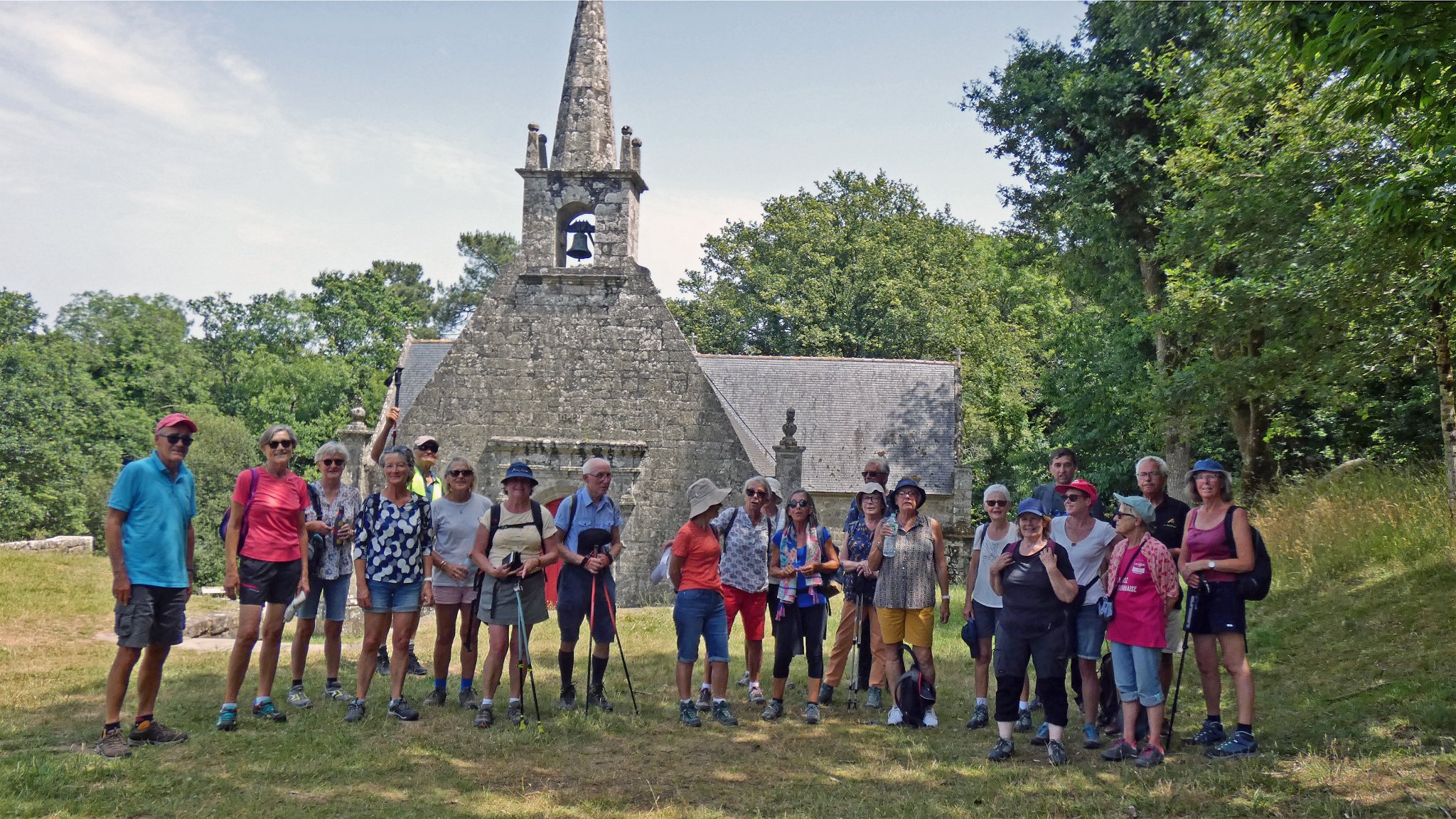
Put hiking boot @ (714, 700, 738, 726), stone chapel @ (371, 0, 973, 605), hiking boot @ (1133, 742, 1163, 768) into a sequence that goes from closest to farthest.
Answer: hiking boot @ (1133, 742, 1163, 768)
hiking boot @ (714, 700, 738, 726)
stone chapel @ (371, 0, 973, 605)

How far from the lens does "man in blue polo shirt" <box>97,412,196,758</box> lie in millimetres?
5688

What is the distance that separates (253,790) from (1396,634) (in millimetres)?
8751

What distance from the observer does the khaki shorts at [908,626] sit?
22.7ft

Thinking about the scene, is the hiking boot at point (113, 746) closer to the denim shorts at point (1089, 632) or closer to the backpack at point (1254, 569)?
the denim shorts at point (1089, 632)

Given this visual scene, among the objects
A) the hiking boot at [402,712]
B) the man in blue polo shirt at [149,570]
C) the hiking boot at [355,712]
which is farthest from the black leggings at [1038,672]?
the man in blue polo shirt at [149,570]

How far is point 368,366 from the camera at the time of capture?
49656mm

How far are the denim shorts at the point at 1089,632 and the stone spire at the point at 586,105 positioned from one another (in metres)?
12.0

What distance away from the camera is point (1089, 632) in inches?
249

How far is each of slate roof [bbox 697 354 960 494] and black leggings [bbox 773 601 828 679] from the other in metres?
16.2

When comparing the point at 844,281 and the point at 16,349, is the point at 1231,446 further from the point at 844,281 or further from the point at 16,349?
the point at 16,349

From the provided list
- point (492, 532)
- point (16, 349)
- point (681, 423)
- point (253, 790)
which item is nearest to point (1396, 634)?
point (492, 532)

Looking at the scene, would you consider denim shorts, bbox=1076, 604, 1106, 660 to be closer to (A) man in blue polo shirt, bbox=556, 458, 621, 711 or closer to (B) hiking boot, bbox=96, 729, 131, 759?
(A) man in blue polo shirt, bbox=556, 458, 621, 711

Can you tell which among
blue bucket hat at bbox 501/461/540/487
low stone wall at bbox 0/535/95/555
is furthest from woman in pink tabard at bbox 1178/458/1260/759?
low stone wall at bbox 0/535/95/555

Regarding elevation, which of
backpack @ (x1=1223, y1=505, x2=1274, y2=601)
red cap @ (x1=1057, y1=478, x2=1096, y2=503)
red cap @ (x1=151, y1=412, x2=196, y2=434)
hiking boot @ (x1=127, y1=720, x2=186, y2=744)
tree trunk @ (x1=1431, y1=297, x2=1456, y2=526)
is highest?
tree trunk @ (x1=1431, y1=297, x2=1456, y2=526)
